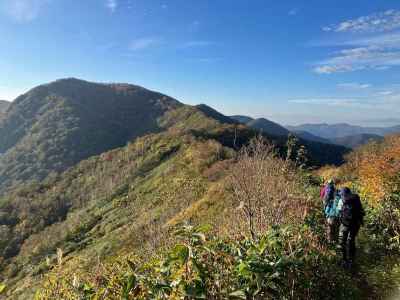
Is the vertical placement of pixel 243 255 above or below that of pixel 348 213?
above

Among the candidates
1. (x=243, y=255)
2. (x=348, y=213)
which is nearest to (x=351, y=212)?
(x=348, y=213)

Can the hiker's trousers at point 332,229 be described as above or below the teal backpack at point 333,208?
below

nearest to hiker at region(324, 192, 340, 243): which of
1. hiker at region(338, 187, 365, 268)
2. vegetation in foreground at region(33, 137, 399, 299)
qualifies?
vegetation in foreground at region(33, 137, 399, 299)

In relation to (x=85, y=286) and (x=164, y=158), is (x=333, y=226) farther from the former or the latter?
(x=164, y=158)

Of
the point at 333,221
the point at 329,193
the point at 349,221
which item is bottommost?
the point at 333,221

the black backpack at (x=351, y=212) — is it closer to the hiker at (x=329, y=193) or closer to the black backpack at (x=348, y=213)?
the black backpack at (x=348, y=213)

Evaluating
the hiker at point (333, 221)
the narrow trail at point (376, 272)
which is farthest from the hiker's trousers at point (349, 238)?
the hiker at point (333, 221)

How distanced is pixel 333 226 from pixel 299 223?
5.05 feet

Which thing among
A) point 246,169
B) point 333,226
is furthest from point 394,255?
point 246,169

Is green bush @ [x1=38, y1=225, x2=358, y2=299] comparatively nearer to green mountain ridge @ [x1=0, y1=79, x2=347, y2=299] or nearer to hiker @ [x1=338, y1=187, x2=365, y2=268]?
hiker @ [x1=338, y1=187, x2=365, y2=268]

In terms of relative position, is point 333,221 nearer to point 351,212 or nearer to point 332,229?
point 332,229

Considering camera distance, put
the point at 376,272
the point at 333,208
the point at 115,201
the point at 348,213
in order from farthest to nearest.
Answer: the point at 115,201
the point at 333,208
the point at 348,213
the point at 376,272

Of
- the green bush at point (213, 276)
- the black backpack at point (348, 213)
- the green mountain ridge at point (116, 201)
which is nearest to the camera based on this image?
the green bush at point (213, 276)

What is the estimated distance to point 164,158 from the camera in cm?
7488
